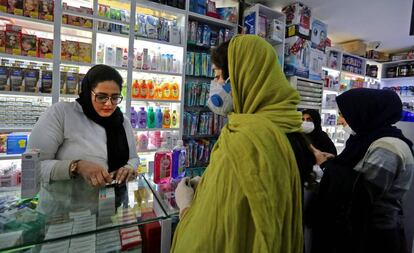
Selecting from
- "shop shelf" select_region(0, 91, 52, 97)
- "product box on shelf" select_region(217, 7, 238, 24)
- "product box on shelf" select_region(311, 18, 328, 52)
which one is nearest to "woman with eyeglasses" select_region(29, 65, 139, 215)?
"shop shelf" select_region(0, 91, 52, 97)

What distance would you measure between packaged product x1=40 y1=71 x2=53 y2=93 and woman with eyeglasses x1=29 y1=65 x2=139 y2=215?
103cm

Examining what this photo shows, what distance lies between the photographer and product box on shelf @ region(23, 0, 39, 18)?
2.24 m

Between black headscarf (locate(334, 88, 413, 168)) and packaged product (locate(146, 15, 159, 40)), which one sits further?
packaged product (locate(146, 15, 159, 40))

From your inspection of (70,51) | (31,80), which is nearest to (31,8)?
(70,51)

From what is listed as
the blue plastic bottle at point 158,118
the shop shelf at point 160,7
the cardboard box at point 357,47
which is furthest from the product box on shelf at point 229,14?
the cardboard box at point 357,47

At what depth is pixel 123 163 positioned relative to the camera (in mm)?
1667

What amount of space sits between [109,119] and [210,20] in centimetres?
223

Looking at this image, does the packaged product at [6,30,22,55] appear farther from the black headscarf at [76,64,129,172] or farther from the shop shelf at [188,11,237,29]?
the shop shelf at [188,11,237,29]

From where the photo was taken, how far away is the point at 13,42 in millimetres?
2215

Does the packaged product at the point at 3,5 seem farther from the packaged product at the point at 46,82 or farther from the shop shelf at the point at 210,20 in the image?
the shop shelf at the point at 210,20

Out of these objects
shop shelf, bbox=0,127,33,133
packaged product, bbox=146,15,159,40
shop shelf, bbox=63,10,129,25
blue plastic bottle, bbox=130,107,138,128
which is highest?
packaged product, bbox=146,15,159,40

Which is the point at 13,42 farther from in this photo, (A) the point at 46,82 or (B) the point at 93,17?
(B) the point at 93,17

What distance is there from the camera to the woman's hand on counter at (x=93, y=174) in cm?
127

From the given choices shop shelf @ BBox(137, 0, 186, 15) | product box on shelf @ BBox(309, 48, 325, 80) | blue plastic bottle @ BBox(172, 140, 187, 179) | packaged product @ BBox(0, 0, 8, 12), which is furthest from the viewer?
product box on shelf @ BBox(309, 48, 325, 80)
